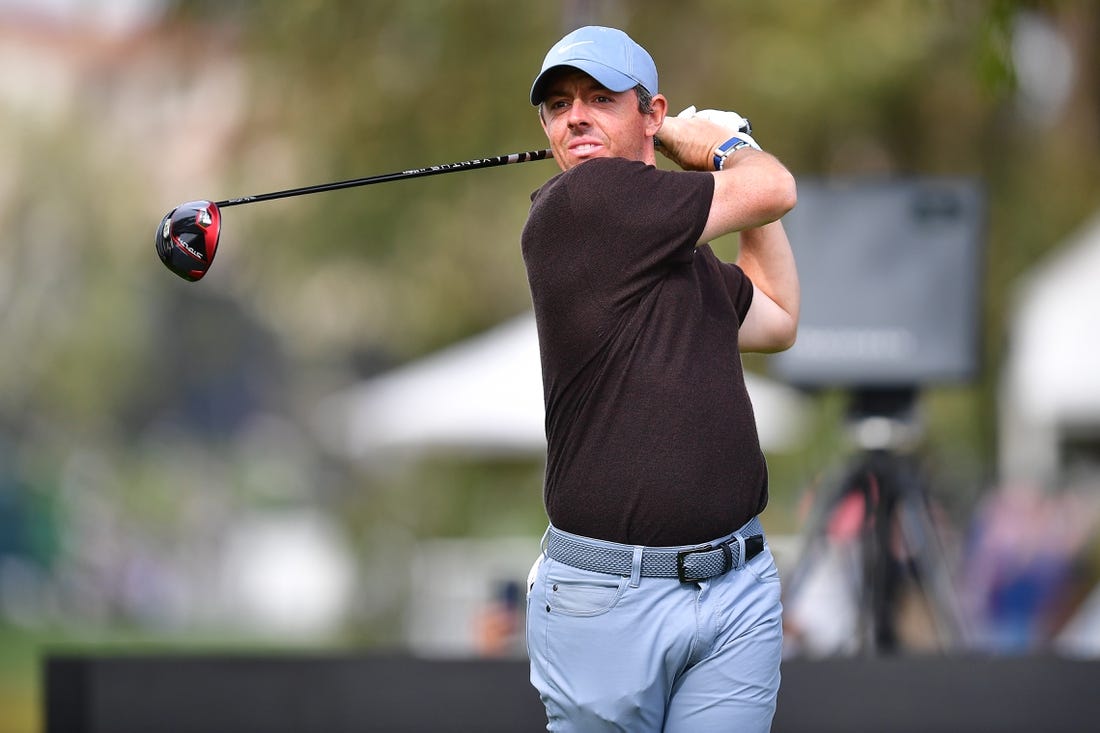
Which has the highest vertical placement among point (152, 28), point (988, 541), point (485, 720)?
point (152, 28)

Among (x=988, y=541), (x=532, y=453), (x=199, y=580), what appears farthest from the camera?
(x=199, y=580)

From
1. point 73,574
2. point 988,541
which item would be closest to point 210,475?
point 73,574

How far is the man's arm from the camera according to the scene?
113 inches

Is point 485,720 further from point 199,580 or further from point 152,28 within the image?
point 199,580

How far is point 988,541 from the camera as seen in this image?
945 cm

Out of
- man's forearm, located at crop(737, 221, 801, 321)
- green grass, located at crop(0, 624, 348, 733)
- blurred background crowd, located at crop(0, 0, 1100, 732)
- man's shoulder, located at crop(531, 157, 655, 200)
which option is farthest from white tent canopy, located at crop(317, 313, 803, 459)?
man's shoulder, located at crop(531, 157, 655, 200)

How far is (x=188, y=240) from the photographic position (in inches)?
128

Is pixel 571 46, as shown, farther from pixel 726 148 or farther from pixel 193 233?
pixel 193 233

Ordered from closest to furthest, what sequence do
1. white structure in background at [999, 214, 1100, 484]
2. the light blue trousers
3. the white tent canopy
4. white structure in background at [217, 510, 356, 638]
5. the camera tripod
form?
1. the light blue trousers
2. the camera tripod
3. the white tent canopy
4. white structure in background at [999, 214, 1100, 484]
5. white structure in background at [217, 510, 356, 638]

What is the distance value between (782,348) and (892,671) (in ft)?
5.33

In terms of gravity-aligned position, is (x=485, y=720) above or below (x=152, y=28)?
below

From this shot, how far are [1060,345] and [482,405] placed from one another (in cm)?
348

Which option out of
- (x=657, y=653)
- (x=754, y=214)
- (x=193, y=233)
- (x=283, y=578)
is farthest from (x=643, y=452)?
(x=283, y=578)

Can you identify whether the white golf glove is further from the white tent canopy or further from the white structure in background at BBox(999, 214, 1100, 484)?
the white structure in background at BBox(999, 214, 1100, 484)
